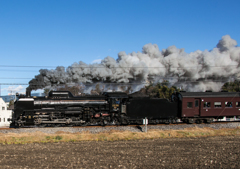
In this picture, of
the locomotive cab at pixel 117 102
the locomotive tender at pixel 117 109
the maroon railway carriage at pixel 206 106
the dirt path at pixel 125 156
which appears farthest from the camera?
the maroon railway carriage at pixel 206 106

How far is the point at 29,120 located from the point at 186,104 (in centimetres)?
1493

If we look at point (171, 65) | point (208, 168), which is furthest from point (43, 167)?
point (171, 65)

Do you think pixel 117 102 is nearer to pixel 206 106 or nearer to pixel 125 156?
pixel 206 106

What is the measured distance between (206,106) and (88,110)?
12.0 metres

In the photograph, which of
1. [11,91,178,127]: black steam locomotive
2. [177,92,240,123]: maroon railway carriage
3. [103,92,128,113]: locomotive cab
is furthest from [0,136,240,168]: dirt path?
[177,92,240,123]: maroon railway carriage

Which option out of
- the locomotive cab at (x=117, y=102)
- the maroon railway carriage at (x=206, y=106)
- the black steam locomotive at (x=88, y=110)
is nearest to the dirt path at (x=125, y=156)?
the black steam locomotive at (x=88, y=110)

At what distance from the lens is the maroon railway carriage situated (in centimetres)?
2444

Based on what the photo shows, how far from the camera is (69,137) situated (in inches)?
639

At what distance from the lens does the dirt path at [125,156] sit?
957 centimetres

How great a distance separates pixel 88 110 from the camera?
21.8m

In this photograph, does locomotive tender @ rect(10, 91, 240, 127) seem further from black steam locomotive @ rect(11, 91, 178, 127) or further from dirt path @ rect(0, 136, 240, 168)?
dirt path @ rect(0, 136, 240, 168)

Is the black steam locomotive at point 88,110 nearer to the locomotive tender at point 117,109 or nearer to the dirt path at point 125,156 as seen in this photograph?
the locomotive tender at point 117,109

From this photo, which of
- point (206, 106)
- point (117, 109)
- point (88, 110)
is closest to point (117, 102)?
point (117, 109)

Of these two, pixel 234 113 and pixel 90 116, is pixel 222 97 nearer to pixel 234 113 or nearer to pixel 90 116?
pixel 234 113
